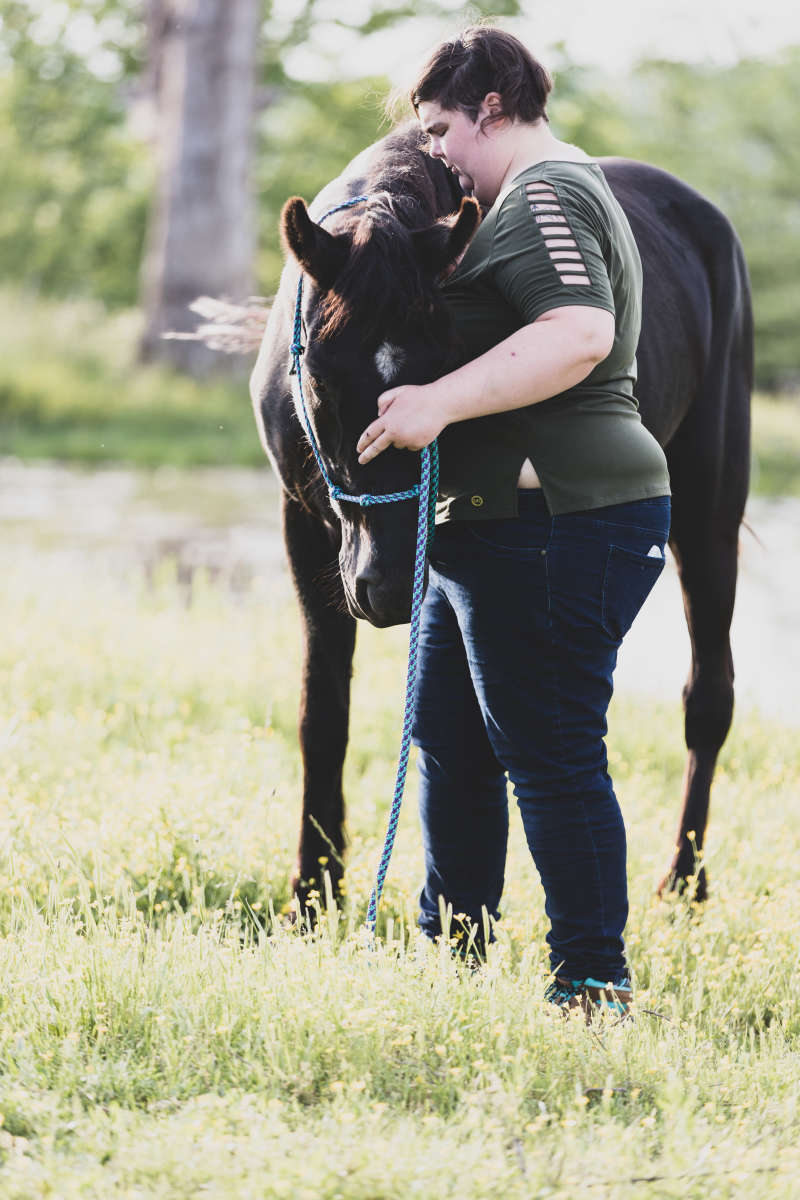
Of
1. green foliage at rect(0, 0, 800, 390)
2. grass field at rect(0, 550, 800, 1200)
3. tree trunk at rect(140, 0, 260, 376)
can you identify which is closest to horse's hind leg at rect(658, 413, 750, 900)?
grass field at rect(0, 550, 800, 1200)

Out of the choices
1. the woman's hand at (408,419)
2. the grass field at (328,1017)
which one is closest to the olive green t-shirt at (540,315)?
the woman's hand at (408,419)

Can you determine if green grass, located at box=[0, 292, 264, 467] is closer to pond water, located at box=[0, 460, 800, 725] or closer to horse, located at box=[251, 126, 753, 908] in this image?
pond water, located at box=[0, 460, 800, 725]

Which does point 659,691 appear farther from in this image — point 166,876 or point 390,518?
point 390,518

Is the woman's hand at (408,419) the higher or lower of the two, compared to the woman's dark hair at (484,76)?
lower

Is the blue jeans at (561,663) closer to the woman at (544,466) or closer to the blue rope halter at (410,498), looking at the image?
the woman at (544,466)

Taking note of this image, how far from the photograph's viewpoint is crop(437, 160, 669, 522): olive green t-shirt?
7.56 ft

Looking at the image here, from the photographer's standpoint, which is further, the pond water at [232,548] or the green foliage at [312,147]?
the green foliage at [312,147]

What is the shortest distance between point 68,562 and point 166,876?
454cm

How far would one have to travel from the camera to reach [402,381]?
2328 mm

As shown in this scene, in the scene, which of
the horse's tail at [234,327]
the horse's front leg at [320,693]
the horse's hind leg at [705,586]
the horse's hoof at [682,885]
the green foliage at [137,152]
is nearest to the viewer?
the horse's front leg at [320,693]

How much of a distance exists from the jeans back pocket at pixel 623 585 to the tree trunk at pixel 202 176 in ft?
37.3

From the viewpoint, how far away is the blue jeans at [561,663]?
2500 millimetres

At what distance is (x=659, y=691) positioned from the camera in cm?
556

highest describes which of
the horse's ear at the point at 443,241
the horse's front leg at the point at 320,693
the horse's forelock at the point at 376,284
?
the horse's ear at the point at 443,241
